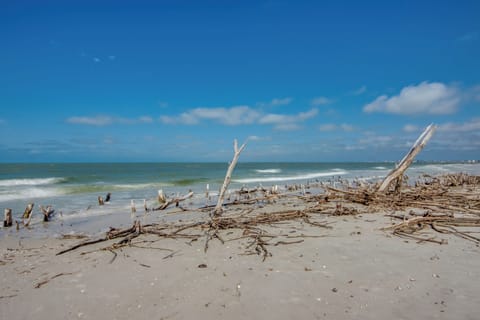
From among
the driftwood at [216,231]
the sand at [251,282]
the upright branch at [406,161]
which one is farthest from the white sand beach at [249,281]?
the upright branch at [406,161]

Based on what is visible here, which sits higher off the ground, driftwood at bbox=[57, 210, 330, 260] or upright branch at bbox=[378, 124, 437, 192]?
upright branch at bbox=[378, 124, 437, 192]

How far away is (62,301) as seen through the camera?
150 inches

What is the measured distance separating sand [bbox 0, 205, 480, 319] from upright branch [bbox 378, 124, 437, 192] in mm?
5414

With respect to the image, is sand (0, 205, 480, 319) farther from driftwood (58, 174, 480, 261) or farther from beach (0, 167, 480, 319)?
driftwood (58, 174, 480, 261)

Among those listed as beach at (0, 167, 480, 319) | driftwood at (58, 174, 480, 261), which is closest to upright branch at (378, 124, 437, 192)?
driftwood at (58, 174, 480, 261)

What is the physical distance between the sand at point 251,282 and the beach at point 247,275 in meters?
0.01

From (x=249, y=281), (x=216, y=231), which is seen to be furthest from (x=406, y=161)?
(x=249, y=281)

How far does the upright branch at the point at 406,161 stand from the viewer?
36.7 feet

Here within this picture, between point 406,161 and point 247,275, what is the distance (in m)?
9.70

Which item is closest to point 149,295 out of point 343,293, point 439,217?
point 343,293

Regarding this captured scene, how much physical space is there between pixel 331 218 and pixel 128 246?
5352 millimetres

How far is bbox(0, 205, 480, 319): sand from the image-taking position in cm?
339

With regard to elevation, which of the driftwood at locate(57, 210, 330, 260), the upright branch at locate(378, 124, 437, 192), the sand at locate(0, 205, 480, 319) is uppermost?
the upright branch at locate(378, 124, 437, 192)

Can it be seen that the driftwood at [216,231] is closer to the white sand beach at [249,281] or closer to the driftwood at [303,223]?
the driftwood at [303,223]
